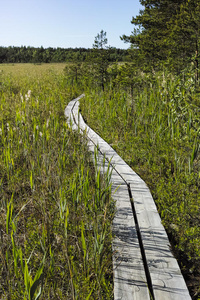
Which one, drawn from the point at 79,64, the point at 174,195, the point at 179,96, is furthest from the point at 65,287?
the point at 79,64

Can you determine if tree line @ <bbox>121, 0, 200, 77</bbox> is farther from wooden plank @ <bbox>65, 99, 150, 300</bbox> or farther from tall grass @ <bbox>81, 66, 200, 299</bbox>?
wooden plank @ <bbox>65, 99, 150, 300</bbox>

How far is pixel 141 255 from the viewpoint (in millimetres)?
1755

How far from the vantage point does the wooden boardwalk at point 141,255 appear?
1.48 metres

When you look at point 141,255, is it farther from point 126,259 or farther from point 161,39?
point 161,39

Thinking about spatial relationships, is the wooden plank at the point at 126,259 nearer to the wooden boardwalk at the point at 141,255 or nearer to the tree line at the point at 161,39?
the wooden boardwalk at the point at 141,255

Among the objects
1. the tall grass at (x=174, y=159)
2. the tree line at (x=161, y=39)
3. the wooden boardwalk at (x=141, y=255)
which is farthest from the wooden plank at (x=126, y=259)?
the tree line at (x=161, y=39)

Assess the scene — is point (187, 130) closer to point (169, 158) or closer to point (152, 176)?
point (169, 158)

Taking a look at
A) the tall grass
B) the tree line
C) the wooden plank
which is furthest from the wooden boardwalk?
the tree line

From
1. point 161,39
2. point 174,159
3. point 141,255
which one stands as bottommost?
point 141,255

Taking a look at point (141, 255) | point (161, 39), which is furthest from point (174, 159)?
point (161, 39)

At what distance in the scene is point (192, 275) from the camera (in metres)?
1.79

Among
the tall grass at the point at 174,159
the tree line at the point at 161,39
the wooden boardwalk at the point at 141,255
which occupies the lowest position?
the wooden boardwalk at the point at 141,255

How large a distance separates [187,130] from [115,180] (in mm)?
1095

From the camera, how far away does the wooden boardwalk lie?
148 cm
